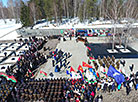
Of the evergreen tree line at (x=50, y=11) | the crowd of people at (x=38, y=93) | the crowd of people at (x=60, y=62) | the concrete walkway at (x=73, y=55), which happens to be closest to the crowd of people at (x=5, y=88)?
the crowd of people at (x=38, y=93)

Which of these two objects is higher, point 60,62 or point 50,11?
point 50,11

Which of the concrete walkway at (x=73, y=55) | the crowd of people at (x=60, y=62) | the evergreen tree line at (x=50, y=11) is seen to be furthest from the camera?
the evergreen tree line at (x=50, y=11)

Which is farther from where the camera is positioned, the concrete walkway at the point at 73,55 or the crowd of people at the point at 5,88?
the concrete walkway at the point at 73,55

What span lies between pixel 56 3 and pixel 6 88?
3296cm

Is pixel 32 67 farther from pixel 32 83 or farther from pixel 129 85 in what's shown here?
pixel 129 85

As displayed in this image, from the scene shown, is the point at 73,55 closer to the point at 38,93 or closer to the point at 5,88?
the point at 38,93

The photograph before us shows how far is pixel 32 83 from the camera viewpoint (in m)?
10.2

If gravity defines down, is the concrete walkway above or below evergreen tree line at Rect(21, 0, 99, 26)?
below

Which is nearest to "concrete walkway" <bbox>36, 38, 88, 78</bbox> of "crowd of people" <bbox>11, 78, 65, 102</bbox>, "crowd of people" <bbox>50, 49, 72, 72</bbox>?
"crowd of people" <bbox>50, 49, 72, 72</bbox>

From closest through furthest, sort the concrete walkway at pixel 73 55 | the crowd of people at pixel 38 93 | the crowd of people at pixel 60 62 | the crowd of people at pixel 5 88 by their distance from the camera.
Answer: the crowd of people at pixel 38 93, the crowd of people at pixel 5 88, the concrete walkway at pixel 73 55, the crowd of people at pixel 60 62

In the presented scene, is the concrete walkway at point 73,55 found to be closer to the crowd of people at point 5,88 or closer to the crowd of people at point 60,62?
the crowd of people at point 60,62

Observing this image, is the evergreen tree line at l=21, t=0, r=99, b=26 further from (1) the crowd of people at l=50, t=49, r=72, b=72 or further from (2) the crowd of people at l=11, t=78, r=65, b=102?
(2) the crowd of people at l=11, t=78, r=65, b=102

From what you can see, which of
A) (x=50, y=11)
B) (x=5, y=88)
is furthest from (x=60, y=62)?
(x=50, y=11)

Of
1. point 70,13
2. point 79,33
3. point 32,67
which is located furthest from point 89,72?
point 70,13
